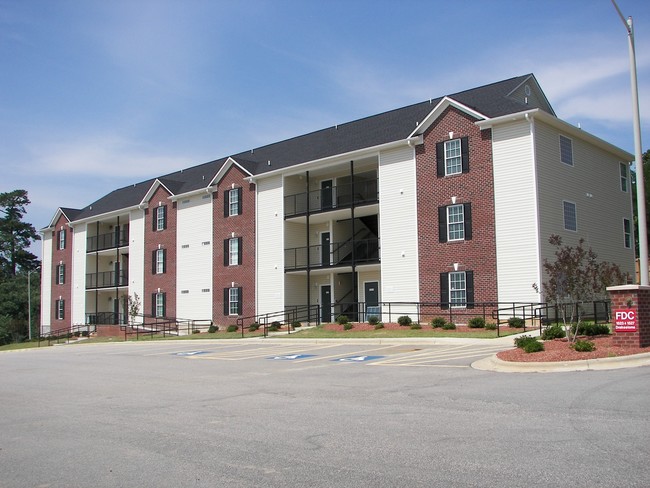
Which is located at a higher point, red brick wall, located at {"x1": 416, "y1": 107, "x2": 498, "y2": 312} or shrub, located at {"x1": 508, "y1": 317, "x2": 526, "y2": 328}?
red brick wall, located at {"x1": 416, "y1": 107, "x2": 498, "y2": 312}

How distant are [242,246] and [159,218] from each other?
32.2 feet

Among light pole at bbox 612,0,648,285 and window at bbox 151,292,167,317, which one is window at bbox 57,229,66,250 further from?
light pole at bbox 612,0,648,285

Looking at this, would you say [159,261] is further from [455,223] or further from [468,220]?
[468,220]

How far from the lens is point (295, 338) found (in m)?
27.9

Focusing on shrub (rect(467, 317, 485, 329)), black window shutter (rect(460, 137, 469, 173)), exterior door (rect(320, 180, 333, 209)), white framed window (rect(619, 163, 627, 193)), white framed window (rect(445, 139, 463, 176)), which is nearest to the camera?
shrub (rect(467, 317, 485, 329))

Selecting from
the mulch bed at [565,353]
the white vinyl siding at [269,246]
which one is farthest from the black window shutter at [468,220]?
the mulch bed at [565,353]

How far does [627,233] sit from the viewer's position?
111 feet

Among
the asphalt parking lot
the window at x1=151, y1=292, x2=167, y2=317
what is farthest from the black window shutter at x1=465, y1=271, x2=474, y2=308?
the window at x1=151, y1=292, x2=167, y2=317

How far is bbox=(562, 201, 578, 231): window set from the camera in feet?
94.2

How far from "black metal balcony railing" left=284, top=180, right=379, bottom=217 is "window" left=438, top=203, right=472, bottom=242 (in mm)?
5486

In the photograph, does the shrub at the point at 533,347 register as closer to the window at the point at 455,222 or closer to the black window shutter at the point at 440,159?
the window at the point at 455,222

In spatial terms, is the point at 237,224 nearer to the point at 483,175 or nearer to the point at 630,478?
the point at 483,175

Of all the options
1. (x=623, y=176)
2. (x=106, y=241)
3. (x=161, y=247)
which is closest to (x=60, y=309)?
(x=106, y=241)

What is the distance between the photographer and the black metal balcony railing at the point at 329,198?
117 ft
